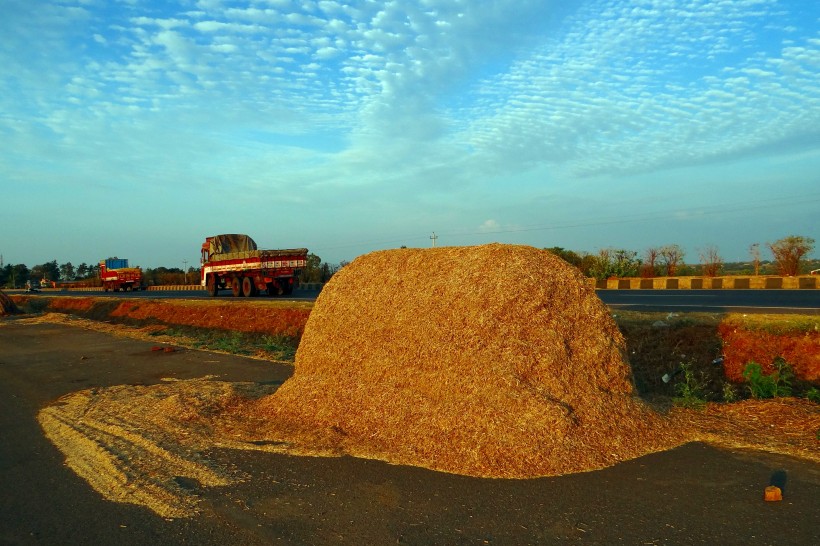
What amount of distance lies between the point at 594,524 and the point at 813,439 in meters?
3.16

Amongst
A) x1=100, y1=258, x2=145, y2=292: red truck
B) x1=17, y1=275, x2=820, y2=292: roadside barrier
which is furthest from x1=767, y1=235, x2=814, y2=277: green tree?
x1=100, y1=258, x2=145, y2=292: red truck

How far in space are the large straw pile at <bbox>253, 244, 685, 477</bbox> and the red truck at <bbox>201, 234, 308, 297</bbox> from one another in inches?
886

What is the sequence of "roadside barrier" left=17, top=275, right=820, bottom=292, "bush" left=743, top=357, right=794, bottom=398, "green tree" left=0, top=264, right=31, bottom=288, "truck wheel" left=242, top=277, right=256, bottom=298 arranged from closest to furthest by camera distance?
"bush" left=743, top=357, right=794, bottom=398
"roadside barrier" left=17, top=275, right=820, bottom=292
"truck wheel" left=242, top=277, right=256, bottom=298
"green tree" left=0, top=264, right=31, bottom=288

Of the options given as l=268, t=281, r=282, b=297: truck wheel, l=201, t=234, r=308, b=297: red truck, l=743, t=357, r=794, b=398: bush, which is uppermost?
l=201, t=234, r=308, b=297: red truck

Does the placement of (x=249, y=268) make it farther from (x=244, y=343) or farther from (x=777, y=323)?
(x=777, y=323)

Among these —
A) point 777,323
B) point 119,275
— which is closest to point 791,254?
point 777,323

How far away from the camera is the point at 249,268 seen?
31234 millimetres

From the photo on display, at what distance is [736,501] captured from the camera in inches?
196

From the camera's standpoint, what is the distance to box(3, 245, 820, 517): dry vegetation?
19.8 feet

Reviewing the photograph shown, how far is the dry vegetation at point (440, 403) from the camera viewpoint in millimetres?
6023

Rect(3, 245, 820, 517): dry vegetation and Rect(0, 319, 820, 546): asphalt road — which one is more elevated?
Rect(3, 245, 820, 517): dry vegetation

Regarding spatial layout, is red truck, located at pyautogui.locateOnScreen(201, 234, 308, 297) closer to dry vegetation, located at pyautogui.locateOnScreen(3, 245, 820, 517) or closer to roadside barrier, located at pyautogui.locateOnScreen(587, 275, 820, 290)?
roadside barrier, located at pyautogui.locateOnScreen(587, 275, 820, 290)

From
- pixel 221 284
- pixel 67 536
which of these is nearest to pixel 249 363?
pixel 67 536

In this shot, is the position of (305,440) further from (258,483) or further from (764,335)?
(764,335)
